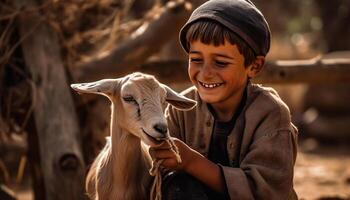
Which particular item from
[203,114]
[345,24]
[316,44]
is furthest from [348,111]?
[316,44]

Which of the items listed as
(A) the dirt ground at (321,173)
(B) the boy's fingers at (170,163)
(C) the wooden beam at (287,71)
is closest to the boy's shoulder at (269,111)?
(B) the boy's fingers at (170,163)

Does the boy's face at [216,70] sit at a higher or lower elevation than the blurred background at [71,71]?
higher

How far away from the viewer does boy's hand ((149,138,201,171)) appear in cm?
324

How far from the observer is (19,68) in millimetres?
5691

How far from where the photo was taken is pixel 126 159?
3562 mm

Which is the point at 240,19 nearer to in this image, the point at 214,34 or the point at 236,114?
the point at 214,34

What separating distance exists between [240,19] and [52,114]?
6.35ft

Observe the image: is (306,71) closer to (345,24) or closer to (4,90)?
(4,90)

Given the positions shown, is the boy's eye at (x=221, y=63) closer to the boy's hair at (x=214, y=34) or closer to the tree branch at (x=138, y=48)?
the boy's hair at (x=214, y=34)

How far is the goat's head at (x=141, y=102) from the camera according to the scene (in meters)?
3.14

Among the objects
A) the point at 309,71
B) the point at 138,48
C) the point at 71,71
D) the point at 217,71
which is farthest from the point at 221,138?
the point at 309,71

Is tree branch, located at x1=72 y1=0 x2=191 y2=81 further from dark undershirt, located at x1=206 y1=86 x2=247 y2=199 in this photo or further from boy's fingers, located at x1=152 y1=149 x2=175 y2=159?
boy's fingers, located at x1=152 y1=149 x2=175 y2=159

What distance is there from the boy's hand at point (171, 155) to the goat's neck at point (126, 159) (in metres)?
0.21

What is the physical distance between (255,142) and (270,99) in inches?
9.7
